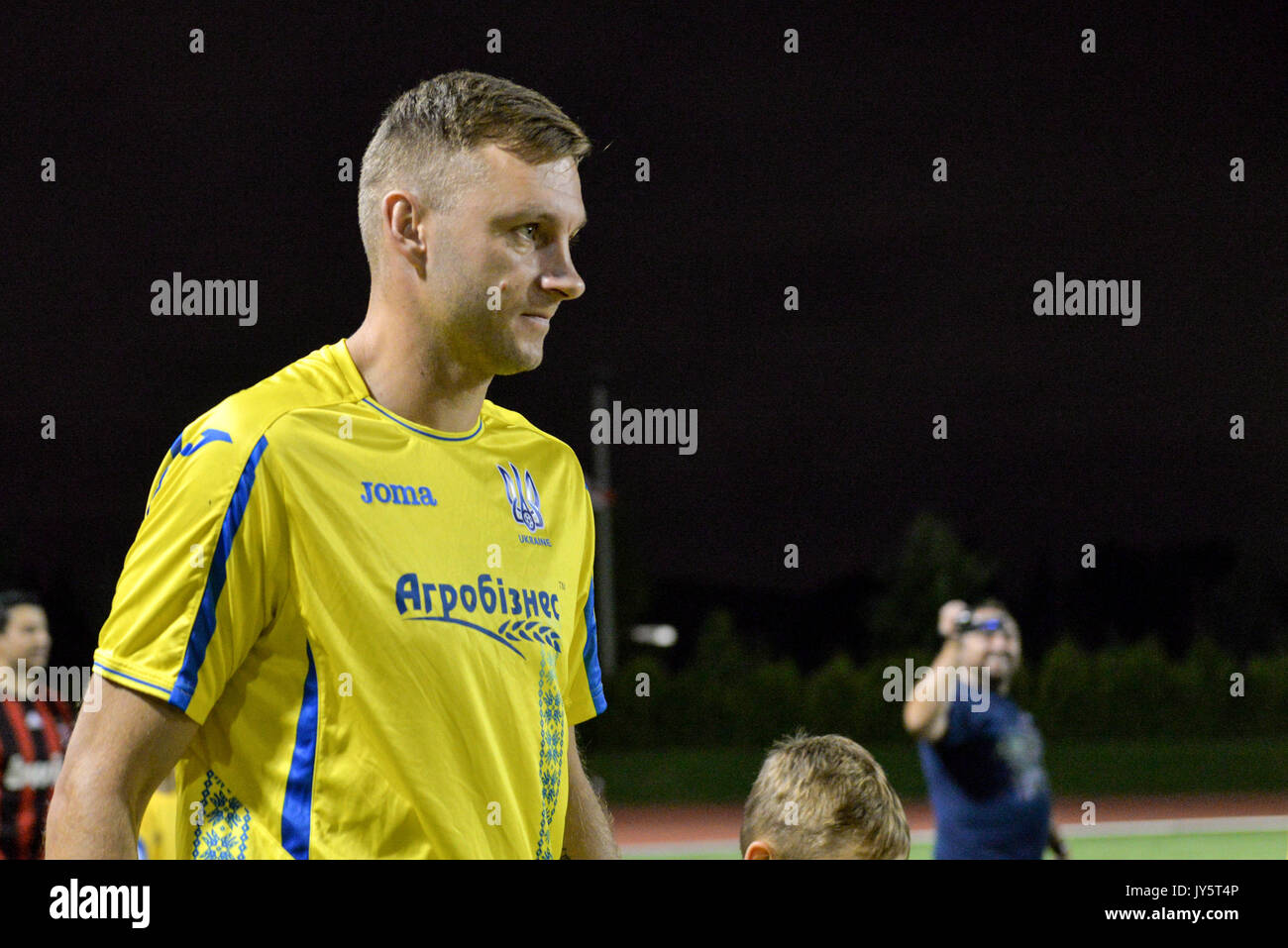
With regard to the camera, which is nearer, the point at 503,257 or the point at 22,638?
the point at 503,257

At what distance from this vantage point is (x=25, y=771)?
237 inches

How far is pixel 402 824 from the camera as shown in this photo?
186 cm

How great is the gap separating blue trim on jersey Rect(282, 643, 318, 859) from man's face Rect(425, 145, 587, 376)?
56cm

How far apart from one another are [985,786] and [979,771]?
0.07 meters

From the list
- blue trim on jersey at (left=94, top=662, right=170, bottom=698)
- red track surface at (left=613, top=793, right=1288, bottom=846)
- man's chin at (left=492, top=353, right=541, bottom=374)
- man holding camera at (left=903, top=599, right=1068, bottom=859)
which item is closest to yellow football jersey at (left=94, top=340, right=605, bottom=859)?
blue trim on jersey at (left=94, top=662, right=170, bottom=698)

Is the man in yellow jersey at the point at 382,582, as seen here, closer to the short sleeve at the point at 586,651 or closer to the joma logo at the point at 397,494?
the joma logo at the point at 397,494

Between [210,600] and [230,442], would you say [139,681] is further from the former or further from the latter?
[230,442]

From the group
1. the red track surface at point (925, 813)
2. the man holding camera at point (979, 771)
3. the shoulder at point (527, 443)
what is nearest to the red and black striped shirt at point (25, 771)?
the man holding camera at point (979, 771)

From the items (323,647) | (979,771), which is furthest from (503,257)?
(979,771)

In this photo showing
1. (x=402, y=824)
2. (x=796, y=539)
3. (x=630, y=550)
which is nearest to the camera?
(x=402, y=824)

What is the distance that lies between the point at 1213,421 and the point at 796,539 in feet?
53.9
